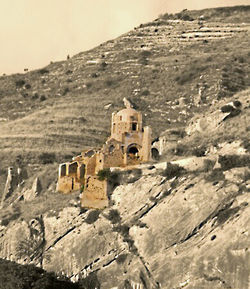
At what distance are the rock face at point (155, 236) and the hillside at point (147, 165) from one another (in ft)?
0.28

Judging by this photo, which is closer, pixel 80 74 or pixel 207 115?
pixel 207 115

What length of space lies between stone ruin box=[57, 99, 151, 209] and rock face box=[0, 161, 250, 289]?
4.03ft

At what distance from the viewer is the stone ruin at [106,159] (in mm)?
74375

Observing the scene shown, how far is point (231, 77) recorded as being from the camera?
101 metres

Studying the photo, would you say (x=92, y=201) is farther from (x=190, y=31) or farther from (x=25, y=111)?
(x=190, y=31)

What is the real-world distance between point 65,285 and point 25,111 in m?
43.8

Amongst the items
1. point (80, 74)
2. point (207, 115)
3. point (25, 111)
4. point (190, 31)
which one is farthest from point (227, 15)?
point (207, 115)

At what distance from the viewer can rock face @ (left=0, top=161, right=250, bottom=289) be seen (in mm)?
63312

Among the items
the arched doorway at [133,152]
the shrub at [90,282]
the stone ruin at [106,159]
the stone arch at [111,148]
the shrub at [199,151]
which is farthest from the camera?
the arched doorway at [133,152]

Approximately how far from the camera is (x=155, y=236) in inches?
2680

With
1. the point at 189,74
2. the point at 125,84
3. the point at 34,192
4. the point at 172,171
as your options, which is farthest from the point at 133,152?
the point at 125,84

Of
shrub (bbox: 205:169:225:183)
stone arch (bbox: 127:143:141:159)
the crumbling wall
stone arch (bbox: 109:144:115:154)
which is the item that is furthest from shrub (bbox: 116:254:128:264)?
stone arch (bbox: 127:143:141:159)

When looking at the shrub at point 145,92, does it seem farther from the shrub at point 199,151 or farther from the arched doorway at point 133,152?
the shrub at point 199,151

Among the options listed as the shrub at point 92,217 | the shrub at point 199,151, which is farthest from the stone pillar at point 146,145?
the shrub at point 92,217
